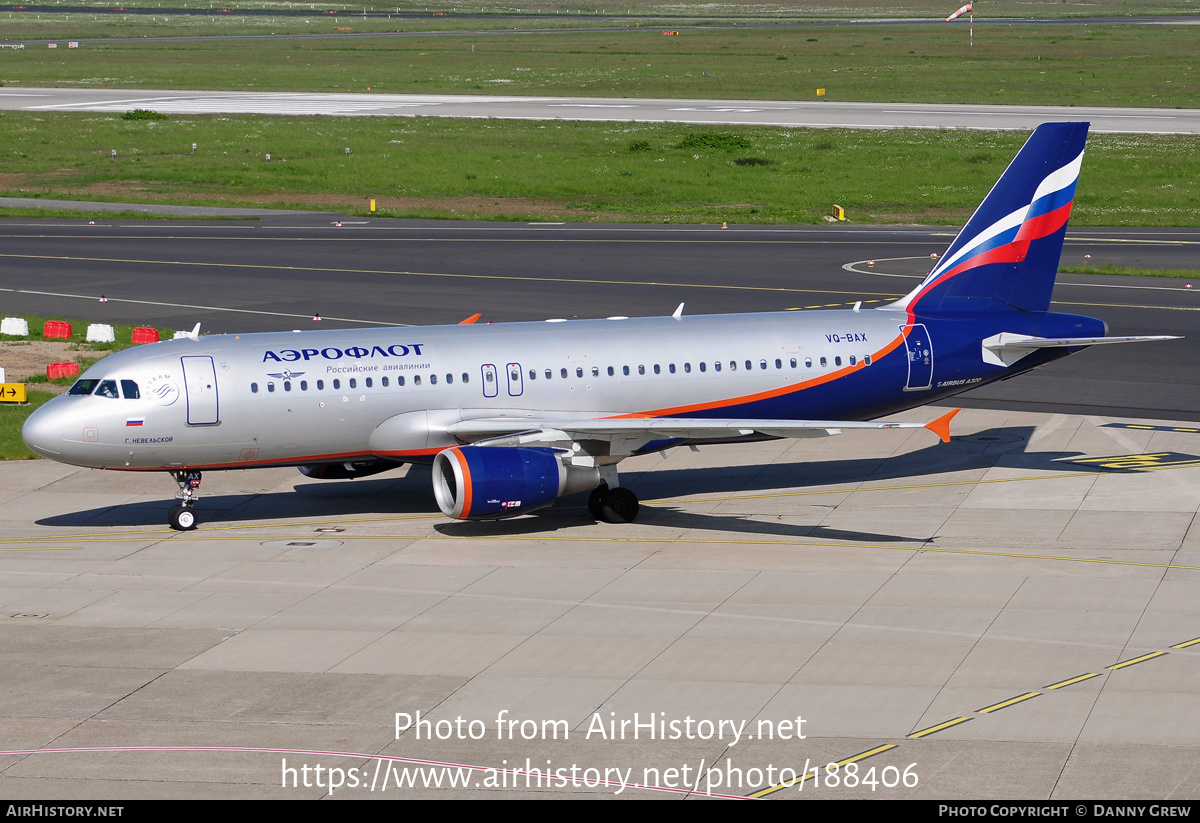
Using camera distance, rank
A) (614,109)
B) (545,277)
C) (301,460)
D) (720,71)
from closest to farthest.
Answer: (301,460) < (545,277) < (614,109) < (720,71)

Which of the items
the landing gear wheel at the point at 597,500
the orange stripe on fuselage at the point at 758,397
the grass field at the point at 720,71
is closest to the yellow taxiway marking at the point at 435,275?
the orange stripe on fuselage at the point at 758,397

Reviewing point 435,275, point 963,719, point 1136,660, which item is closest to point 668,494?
point 1136,660

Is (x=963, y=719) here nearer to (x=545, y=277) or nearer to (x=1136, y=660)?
(x=1136, y=660)

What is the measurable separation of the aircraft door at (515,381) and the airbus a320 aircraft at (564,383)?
5 cm

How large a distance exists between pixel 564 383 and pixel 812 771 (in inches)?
647

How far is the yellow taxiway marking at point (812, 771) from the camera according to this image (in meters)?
20.8

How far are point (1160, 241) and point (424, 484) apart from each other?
52.1 m

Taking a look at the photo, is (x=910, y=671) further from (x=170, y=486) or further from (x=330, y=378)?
(x=170, y=486)

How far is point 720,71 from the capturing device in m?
168

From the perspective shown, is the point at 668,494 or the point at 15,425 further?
the point at 15,425

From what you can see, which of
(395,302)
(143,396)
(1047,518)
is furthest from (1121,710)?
(395,302)

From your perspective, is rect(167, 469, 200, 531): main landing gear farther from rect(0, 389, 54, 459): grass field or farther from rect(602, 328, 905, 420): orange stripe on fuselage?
rect(602, 328, 905, 420): orange stripe on fuselage

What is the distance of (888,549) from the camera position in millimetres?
33094

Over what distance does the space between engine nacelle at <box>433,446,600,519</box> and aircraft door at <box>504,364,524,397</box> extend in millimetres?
2121
